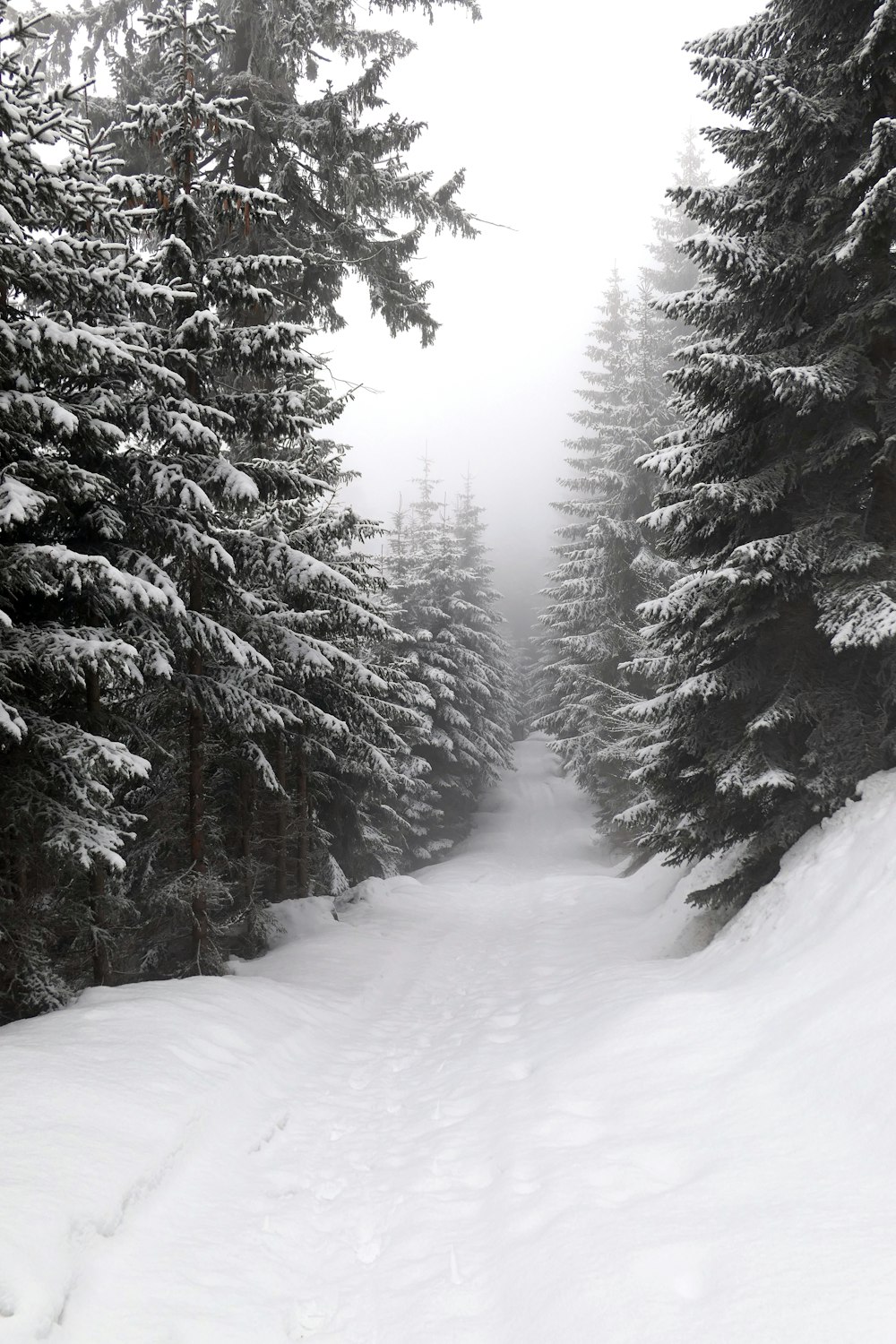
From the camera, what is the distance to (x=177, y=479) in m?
7.86

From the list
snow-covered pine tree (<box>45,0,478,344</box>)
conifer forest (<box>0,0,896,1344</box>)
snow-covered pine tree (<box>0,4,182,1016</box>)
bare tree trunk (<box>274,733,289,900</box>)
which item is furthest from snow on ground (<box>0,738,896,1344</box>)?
snow-covered pine tree (<box>45,0,478,344</box>)

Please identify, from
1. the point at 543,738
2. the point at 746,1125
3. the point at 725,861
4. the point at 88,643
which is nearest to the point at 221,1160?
the point at 746,1125

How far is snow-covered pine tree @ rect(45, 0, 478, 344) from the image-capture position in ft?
36.9

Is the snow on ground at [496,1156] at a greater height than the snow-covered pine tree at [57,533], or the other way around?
the snow-covered pine tree at [57,533]

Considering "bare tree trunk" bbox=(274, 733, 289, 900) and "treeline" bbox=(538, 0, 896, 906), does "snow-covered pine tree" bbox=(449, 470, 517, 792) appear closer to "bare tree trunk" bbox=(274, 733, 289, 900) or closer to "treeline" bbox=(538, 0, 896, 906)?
"bare tree trunk" bbox=(274, 733, 289, 900)

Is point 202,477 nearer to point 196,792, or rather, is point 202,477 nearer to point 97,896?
point 196,792

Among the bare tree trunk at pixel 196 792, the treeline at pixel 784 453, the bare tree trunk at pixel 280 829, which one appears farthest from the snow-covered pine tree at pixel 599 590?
the bare tree trunk at pixel 196 792

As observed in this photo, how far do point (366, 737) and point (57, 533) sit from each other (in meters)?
7.95

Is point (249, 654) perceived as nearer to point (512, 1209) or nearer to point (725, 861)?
point (512, 1209)

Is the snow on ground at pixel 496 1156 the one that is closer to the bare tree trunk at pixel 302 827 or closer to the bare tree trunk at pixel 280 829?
the bare tree trunk at pixel 280 829

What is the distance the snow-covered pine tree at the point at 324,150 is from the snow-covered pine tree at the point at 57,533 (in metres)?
4.50

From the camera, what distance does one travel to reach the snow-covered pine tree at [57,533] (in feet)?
19.4

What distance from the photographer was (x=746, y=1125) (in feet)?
13.7

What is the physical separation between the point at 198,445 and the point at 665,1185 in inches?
320
